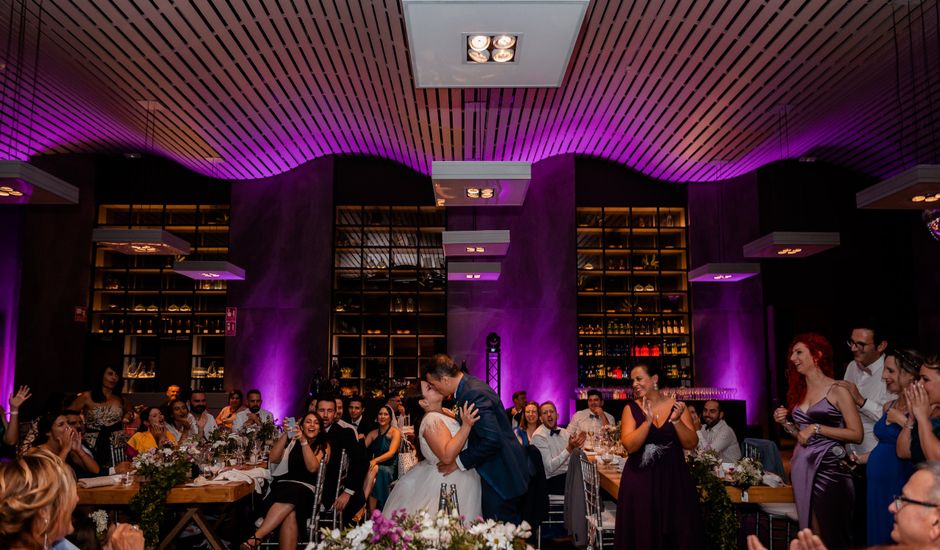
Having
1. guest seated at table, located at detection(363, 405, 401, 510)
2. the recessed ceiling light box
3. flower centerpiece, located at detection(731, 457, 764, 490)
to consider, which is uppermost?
the recessed ceiling light box

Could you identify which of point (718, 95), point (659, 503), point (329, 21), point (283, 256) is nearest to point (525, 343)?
point (283, 256)

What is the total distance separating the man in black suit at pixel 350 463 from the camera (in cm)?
532

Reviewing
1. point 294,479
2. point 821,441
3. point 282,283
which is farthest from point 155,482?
point 282,283

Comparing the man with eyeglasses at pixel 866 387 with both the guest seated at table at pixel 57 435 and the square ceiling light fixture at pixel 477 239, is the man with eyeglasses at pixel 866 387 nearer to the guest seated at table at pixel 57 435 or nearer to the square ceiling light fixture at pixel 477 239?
the square ceiling light fixture at pixel 477 239

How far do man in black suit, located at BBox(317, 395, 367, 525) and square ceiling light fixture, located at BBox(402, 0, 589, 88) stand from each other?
3.07 meters

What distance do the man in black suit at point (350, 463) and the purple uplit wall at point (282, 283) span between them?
643 cm

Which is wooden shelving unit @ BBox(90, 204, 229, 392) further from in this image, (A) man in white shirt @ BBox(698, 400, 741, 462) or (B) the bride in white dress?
(B) the bride in white dress

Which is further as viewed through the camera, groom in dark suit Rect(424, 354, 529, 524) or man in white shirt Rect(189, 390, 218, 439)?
man in white shirt Rect(189, 390, 218, 439)

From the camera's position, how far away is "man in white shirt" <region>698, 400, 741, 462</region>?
6.32 meters

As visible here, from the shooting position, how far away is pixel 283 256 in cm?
1217

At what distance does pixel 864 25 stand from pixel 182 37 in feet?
21.5

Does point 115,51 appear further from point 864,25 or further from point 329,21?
point 864,25

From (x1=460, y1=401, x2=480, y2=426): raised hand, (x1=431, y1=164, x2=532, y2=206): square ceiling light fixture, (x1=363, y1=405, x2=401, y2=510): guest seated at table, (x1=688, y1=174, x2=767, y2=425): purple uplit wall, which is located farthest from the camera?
(x1=688, y1=174, x2=767, y2=425): purple uplit wall

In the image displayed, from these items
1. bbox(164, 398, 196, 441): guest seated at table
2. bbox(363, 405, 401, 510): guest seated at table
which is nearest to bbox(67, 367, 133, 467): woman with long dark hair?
bbox(164, 398, 196, 441): guest seated at table
